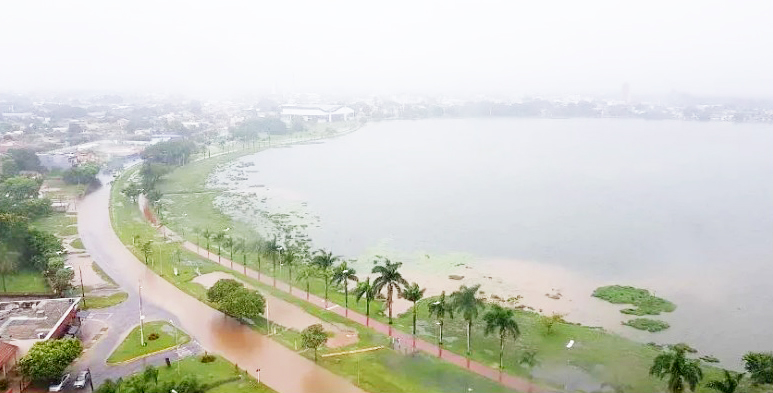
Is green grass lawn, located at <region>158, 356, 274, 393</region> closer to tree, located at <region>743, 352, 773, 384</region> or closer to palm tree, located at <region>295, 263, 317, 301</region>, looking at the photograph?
palm tree, located at <region>295, 263, 317, 301</region>

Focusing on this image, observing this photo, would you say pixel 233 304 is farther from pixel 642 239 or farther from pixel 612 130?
pixel 612 130

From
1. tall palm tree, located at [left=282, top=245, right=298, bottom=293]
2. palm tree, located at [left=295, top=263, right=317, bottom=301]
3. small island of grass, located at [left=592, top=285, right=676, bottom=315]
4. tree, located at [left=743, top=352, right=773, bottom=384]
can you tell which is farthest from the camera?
tall palm tree, located at [left=282, top=245, right=298, bottom=293]

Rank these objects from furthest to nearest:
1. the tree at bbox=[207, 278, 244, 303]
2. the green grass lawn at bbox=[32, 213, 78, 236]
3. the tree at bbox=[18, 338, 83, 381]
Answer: the green grass lawn at bbox=[32, 213, 78, 236] → the tree at bbox=[207, 278, 244, 303] → the tree at bbox=[18, 338, 83, 381]

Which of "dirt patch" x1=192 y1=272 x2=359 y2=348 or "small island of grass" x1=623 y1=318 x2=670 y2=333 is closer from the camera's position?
"dirt patch" x1=192 y1=272 x2=359 y2=348

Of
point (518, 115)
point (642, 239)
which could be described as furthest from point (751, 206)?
point (518, 115)

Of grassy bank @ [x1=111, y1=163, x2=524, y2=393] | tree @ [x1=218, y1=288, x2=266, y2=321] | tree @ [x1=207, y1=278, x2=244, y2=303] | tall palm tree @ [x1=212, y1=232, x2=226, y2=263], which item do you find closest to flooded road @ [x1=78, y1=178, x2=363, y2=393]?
grassy bank @ [x1=111, y1=163, x2=524, y2=393]

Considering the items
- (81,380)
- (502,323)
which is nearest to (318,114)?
(81,380)
